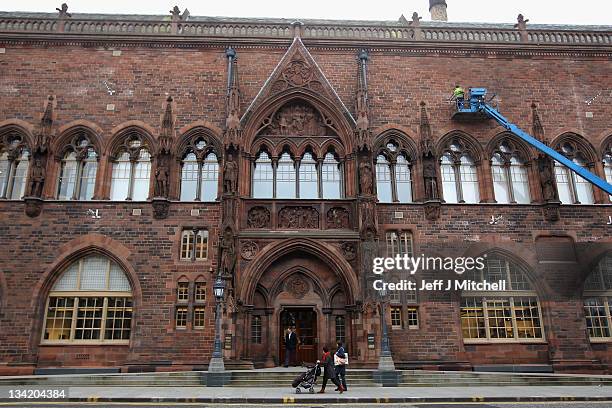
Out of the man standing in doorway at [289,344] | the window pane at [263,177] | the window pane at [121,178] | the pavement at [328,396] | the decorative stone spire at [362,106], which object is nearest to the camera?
the pavement at [328,396]

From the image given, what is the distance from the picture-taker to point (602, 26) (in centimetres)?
2544

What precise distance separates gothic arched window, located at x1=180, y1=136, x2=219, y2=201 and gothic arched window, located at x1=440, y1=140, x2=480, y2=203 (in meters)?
10.1

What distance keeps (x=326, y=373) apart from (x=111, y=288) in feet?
33.7

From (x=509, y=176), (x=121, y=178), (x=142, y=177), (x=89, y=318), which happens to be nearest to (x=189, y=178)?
(x=142, y=177)

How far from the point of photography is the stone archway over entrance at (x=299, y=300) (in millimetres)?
19373

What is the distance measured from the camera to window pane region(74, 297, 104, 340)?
19.3m

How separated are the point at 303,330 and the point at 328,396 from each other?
22.8 ft

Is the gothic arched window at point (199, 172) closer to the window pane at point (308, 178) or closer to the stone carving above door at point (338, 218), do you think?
the window pane at point (308, 178)

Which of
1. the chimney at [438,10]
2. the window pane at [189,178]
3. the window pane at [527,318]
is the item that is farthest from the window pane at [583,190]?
the window pane at [189,178]

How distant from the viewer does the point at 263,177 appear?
21.3m

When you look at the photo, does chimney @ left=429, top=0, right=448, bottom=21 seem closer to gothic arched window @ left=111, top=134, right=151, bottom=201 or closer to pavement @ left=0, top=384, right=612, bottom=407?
gothic arched window @ left=111, top=134, right=151, bottom=201

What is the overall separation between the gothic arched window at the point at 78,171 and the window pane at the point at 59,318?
14.1ft

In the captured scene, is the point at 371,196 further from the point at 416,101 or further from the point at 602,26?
the point at 602,26

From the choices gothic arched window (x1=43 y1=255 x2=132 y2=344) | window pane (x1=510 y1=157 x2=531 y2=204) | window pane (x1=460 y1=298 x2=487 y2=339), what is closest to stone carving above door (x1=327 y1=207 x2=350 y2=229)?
window pane (x1=460 y1=298 x2=487 y2=339)
